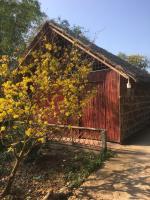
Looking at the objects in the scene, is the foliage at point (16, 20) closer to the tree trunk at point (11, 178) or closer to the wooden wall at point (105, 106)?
the wooden wall at point (105, 106)

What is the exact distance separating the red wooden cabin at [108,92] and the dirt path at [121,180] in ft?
8.40

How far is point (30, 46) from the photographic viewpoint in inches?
616

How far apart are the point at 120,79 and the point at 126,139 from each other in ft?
11.2

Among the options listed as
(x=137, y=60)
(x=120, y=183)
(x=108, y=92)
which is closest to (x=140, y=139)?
(x=108, y=92)

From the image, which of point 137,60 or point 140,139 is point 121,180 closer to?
point 140,139

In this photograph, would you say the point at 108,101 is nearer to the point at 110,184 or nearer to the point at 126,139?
the point at 126,139

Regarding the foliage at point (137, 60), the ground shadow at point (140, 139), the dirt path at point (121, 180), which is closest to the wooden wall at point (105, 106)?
the ground shadow at point (140, 139)

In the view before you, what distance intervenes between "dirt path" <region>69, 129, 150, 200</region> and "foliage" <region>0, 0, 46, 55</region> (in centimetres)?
1890

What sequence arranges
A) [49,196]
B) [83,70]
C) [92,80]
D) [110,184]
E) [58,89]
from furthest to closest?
[92,80] → [83,70] → [58,89] → [110,184] → [49,196]

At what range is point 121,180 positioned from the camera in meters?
8.84

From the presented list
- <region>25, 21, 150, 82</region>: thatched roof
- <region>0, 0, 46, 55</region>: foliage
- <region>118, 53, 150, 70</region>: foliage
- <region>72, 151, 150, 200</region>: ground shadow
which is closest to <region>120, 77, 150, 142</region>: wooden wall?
<region>25, 21, 150, 82</region>: thatched roof

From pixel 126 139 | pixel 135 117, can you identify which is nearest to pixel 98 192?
pixel 126 139

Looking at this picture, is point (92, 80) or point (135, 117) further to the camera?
point (135, 117)

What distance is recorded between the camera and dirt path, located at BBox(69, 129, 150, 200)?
25.6ft
